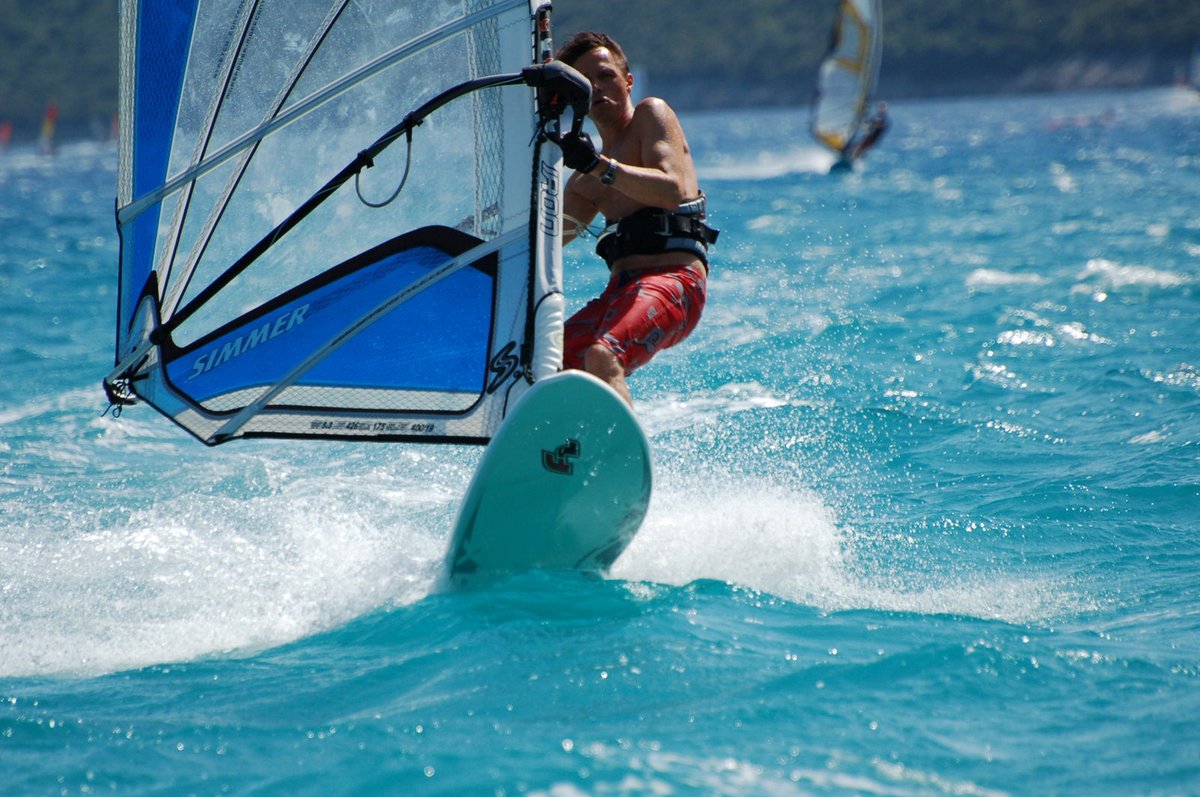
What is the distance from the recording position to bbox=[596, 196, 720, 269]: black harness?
4.83 m

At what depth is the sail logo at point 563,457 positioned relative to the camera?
4.34 metres

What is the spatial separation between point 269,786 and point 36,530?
9.73 ft

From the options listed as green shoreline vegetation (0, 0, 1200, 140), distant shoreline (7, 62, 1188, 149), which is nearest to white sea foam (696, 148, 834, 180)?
distant shoreline (7, 62, 1188, 149)

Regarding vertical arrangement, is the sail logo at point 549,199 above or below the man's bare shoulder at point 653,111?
below

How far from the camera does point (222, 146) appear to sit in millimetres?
4621

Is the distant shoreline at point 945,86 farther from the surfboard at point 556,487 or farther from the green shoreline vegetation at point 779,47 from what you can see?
the surfboard at point 556,487

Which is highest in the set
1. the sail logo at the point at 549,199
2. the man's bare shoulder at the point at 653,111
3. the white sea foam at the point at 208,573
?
the man's bare shoulder at the point at 653,111

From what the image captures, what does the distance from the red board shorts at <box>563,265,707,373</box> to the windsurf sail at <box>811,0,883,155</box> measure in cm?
2328

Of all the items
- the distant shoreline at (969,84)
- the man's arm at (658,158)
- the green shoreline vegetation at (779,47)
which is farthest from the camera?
the green shoreline vegetation at (779,47)

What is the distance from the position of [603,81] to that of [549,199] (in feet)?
2.00

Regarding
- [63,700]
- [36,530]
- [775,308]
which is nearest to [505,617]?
[63,700]

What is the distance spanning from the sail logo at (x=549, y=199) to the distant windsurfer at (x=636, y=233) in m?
0.15

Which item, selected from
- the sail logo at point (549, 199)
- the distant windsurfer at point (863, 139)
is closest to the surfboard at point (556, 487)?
the sail logo at point (549, 199)

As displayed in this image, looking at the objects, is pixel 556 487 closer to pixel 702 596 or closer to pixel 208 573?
pixel 702 596
